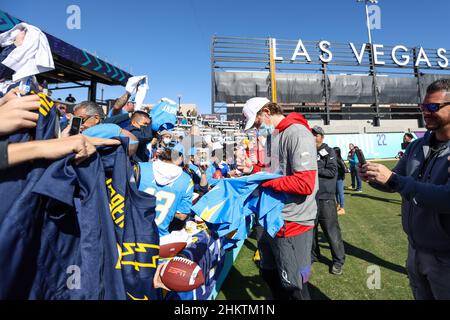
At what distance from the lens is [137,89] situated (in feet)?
10.8

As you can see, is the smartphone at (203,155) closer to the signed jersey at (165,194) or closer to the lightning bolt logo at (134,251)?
the signed jersey at (165,194)

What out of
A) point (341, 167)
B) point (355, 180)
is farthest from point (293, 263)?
point (355, 180)

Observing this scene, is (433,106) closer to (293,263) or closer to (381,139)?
(293,263)

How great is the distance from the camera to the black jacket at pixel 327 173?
4.06 meters

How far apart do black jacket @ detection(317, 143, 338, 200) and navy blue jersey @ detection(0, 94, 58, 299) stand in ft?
12.4

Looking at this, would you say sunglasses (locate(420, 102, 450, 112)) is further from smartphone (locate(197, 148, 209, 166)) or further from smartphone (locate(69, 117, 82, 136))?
smartphone (locate(197, 148, 209, 166))

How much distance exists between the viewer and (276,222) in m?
2.07

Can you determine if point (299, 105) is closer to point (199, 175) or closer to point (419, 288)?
point (199, 175)

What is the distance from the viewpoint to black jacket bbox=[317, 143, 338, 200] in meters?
4.06

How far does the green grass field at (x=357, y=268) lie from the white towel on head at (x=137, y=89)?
2.71 m

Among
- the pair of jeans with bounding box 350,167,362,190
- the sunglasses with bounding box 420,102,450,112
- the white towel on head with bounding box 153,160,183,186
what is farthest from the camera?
the pair of jeans with bounding box 350,167,362,190

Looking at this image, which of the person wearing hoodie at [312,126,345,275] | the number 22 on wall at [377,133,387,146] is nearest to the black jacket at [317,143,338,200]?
the person wearing hoodie at [312,126,345,275]

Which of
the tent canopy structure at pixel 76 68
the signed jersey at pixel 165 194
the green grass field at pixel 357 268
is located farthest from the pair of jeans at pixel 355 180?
the tent canopy structure at pixel 76 68

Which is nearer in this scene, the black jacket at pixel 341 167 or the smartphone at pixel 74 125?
the smartphone at pixel 74 125
